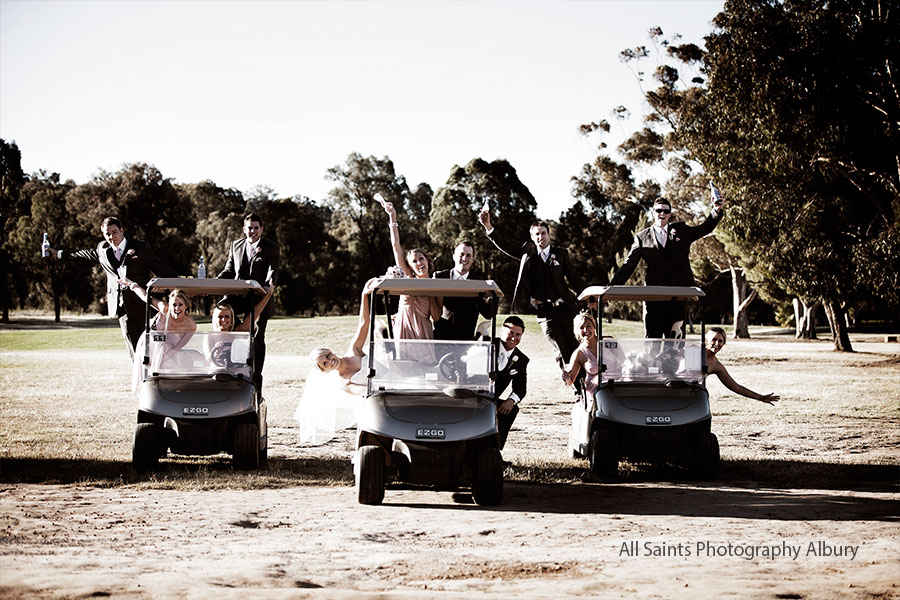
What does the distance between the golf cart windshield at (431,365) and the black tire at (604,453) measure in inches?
50.5

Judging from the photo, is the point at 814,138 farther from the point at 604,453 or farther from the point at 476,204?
the point at 476,204

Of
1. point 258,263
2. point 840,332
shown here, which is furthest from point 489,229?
point 840,332

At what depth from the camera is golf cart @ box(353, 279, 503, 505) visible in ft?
23.4

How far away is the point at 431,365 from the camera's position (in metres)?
Answer: 7.85

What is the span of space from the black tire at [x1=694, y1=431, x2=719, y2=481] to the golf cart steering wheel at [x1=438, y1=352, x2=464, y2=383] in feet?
7.78

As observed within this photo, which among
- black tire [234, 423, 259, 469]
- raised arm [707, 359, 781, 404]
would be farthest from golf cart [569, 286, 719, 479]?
black tire [234, 423, 259, 469]

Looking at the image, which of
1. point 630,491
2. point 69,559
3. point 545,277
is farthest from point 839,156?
point 69,559

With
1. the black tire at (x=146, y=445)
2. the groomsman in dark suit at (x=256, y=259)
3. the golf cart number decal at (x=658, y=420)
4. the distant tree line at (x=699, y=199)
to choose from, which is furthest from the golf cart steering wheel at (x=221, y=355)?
the distant tree line at (x=699, y=199)

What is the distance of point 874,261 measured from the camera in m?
23.6

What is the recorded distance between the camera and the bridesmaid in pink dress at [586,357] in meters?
9.00

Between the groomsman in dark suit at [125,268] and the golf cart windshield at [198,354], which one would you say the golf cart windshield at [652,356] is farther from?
the groomsman in dark suit at [125,268]

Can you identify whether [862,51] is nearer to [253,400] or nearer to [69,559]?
[253,400]

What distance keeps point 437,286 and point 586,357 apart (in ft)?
7.19

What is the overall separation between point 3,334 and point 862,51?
3474 cm
